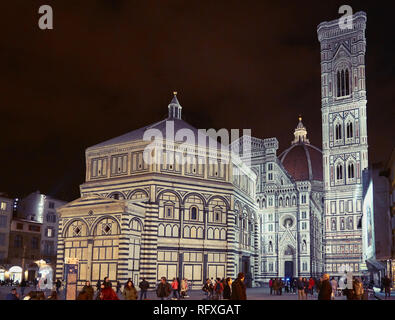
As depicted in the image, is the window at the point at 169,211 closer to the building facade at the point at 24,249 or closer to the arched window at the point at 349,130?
the building facade at the point at 24,249

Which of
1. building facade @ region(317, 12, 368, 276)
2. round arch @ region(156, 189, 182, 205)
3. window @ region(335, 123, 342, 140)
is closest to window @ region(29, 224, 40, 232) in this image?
round arch @ region(156, 189, 182, 205)

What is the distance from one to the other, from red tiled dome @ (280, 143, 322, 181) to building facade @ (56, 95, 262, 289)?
196 feet

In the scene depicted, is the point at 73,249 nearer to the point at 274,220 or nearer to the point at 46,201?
the point at 46,201

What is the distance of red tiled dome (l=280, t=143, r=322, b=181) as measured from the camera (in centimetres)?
10994

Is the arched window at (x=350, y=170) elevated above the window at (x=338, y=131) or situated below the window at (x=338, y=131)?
below

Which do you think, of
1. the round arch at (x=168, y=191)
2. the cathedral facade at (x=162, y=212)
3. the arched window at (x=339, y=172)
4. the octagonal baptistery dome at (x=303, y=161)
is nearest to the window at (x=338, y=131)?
the arched window at (x=339, y=172)

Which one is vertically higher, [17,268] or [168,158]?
[168,158]

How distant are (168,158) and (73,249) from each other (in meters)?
11.1

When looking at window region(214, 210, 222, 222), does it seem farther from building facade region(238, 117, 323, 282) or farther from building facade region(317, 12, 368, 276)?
building facade region(317, 12, 368, 276)

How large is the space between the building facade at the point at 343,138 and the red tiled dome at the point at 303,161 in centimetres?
2523

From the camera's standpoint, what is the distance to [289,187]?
81.4 metres

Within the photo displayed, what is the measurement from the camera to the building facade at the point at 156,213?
43.5m

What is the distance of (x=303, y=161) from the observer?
4422 inches
